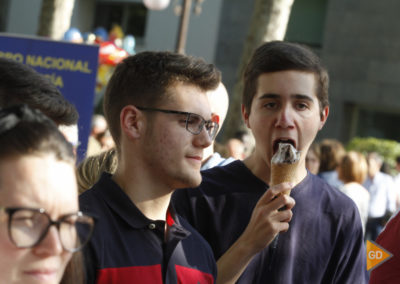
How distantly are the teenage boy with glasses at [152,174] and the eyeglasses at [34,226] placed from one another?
600 millimetres

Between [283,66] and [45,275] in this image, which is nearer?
[45,275]

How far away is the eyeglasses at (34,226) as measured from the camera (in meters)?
1.44

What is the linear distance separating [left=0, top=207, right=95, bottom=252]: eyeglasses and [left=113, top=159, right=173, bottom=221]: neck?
814 mm

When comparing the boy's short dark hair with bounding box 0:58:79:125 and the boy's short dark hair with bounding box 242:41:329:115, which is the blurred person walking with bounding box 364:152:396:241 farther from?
the boy's short dark hair with bounding box 0:58:79:125

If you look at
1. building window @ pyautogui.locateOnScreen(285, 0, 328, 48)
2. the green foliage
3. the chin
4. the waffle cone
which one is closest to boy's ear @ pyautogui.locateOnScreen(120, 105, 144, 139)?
the chin

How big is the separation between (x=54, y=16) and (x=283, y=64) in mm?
11037

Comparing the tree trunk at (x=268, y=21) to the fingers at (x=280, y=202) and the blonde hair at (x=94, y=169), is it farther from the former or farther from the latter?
the fingers at (x=280, y=202)

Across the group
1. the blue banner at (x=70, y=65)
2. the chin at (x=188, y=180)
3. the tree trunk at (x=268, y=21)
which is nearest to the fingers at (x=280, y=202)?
the chin at (x=188, y=180)

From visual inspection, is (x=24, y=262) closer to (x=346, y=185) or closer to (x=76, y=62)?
(x=76, y=62)

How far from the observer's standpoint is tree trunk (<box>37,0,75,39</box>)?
A: 43.4ft

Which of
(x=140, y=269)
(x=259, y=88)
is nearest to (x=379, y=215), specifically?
(x=259, y=88)

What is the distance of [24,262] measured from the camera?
148 centimetres

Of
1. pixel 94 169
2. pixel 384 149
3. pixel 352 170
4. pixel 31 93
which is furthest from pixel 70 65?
pixel 384 149

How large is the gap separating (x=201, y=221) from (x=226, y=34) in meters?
19.6
